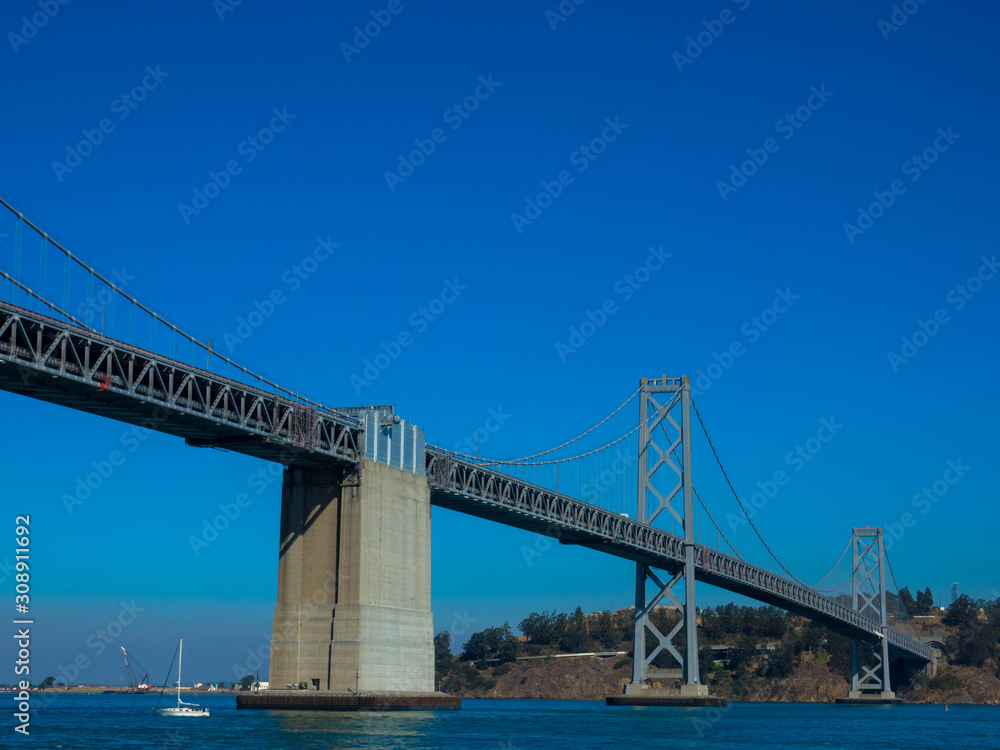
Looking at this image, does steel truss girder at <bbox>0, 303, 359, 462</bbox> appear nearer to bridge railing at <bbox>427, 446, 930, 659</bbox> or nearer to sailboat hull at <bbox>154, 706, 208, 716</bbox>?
bridge railing at <bbox>427, 446, 930, 659</bbox>

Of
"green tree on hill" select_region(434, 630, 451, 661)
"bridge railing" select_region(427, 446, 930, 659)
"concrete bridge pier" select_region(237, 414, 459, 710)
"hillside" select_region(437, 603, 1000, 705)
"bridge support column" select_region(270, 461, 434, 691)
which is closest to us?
"concrete bridge pier" select_region(237, 414, 459, 710)

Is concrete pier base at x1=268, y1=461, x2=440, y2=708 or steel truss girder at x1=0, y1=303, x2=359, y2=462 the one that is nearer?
steel truss girder at x1=0, y1=303, x2=359, y2=462

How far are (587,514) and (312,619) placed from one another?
90.1 feet

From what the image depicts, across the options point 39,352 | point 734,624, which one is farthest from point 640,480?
point 734,624

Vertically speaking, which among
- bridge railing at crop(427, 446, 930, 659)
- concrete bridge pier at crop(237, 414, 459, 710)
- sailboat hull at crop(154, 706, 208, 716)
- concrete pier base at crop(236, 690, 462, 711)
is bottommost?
sailboat hull at crop(154, 706, 208, 716)

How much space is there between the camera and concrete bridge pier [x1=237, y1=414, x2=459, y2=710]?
5475 cm

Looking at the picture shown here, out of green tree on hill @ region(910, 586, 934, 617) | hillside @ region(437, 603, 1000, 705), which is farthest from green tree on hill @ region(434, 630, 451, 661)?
green tree on hill @ region(910, 586, 934, 617)

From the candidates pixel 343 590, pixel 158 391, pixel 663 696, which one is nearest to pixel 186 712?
pixel 343 590

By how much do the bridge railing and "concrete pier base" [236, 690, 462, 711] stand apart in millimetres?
10413

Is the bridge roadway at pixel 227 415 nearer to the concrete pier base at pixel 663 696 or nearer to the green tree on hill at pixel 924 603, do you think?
the concrete pier base at pixel 663 696

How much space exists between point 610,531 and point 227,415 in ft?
122

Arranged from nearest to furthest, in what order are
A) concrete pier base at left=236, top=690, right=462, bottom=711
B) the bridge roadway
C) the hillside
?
the bridge roadway < concrete pier base at left=236, top=690, right=462, bottom=711 < the hillside

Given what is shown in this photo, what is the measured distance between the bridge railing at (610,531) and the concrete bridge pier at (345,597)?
5.35 metres

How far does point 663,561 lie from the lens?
89.0m
